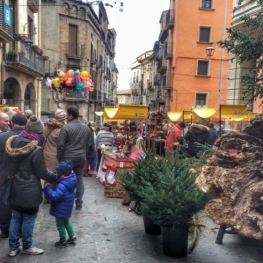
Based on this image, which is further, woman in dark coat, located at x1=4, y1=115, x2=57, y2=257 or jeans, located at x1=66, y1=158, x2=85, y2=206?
jeans, located at x1=66, y1=158, x2=85, y2=206

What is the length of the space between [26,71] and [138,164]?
1439 centimetres

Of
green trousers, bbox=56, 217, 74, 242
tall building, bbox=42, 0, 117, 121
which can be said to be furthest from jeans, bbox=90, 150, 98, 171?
tall building, bbox=42, 0, 117, 121

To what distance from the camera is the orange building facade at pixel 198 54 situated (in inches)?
1102

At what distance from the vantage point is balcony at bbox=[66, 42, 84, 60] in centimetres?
3079

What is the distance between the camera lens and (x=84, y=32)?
31.4m

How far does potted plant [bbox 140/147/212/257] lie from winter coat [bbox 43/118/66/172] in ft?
6.66

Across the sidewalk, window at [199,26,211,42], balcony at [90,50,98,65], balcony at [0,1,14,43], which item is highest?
window at [199,26,211,42]

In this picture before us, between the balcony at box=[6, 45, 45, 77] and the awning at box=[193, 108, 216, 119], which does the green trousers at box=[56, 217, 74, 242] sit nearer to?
the awning at box=[193, 108, 216, 119]

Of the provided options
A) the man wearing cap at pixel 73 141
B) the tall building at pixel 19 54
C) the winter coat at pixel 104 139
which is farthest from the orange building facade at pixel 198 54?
the man wearing cap at pixel 73 141

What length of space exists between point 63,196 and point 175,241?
4.56 ft

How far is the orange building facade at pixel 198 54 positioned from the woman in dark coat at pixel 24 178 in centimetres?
2570

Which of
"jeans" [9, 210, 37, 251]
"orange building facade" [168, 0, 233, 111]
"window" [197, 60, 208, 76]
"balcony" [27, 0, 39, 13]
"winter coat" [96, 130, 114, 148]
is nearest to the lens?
"jeans" [9, 210, 37, 251]

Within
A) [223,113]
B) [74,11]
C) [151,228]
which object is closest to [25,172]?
[151,228]

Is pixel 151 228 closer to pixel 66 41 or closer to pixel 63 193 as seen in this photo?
pixel 63 193
